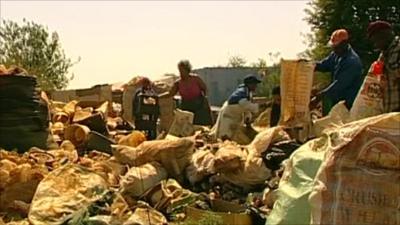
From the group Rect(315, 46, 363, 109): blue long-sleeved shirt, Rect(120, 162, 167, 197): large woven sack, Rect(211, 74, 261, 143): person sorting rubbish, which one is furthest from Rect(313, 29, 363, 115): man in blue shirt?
Rect(120, 162, 167, 197): large woven sack

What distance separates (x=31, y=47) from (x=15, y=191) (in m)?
24.1

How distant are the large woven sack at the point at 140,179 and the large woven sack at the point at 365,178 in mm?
3565

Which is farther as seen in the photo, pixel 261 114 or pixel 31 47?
pixel 31 47

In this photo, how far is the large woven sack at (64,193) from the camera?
22.2 ft

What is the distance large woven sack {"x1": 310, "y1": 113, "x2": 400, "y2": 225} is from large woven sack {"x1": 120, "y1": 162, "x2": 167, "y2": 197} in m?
3.56

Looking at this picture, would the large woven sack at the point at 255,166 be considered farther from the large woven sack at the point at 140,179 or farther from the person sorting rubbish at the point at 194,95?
A: the person sorting rubbish at the point at 194,95

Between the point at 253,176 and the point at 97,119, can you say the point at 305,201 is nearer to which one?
the point at 253,176

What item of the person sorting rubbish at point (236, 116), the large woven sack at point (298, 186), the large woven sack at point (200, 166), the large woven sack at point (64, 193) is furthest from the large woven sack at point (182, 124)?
the large woven sack at point (298, 186)

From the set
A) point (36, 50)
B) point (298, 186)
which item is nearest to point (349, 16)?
point (36, 50)

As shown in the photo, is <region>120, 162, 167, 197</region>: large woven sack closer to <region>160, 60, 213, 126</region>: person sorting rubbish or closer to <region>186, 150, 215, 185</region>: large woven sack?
<region>186, 150, 215, 185</region>: large woven sack

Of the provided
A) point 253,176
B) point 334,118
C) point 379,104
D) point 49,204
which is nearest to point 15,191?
point 49,204

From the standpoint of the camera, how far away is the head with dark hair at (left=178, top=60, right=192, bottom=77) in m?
10.3

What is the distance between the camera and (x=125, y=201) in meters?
6.87

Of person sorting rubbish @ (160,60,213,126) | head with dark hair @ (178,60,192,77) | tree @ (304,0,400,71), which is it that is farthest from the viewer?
tree @ (304,0,400,71)
